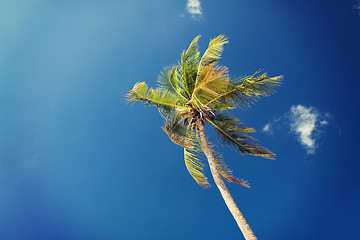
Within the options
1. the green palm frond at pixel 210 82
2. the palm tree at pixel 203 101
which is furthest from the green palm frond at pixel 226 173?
the green palm frond at pixel 210 82

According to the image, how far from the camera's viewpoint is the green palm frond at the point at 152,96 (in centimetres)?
808

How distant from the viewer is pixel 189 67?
912cm

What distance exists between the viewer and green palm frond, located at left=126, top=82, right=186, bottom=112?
318 inches

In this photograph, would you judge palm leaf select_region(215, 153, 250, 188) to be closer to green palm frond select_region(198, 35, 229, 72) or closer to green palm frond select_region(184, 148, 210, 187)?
green palm frond select_region(184, 148, 210, 187)

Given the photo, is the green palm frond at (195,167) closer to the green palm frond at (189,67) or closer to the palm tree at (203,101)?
the palm tree at (203,101)

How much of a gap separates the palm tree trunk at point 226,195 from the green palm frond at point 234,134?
1212 mm

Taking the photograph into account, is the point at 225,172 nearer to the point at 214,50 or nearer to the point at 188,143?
the point at 188,143

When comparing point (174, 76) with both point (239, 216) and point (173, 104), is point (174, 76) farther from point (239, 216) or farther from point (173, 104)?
point (239, 216)

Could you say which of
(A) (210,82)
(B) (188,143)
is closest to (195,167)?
(B) (188,143)

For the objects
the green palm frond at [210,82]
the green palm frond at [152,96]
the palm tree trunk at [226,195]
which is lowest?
A: the palm tree trunk at [226,195]

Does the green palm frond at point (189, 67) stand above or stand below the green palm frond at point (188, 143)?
above

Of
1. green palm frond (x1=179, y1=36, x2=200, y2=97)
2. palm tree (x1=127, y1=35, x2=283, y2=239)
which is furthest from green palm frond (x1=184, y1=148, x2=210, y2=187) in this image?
green palm frond (x1=179, y1=36, x2=200, y2=97)

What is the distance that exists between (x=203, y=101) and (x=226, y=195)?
147 inches

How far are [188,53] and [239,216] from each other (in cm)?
676
